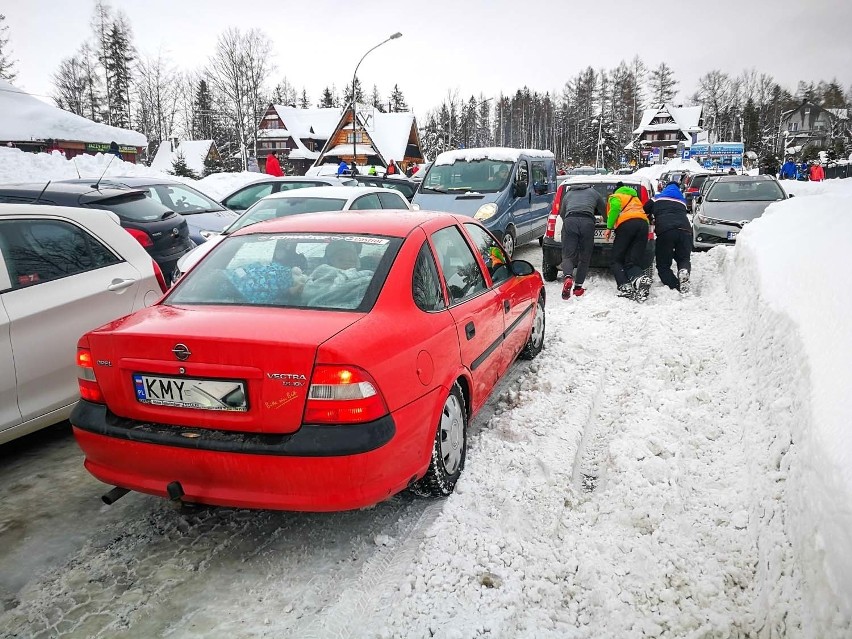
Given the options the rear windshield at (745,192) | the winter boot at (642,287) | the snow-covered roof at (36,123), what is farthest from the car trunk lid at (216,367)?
the snow-covered roof at (36,123)

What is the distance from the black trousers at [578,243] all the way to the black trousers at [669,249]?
1024mm

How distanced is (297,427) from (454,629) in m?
1.09

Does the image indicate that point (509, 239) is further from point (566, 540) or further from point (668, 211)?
point (566, 540)

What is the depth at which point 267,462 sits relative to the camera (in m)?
2.61

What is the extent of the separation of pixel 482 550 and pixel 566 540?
471 mm

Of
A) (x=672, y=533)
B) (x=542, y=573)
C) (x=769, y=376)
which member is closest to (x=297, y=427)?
(x=542, y=573)

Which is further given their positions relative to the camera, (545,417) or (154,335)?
(545,417)

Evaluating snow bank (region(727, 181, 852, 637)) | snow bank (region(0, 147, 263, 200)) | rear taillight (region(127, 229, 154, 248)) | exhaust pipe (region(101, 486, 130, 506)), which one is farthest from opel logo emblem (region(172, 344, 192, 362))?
snow bank (region(0, 147, 263, 200))

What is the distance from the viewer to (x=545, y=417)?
463 cm

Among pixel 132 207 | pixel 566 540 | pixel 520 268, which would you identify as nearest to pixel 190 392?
pixel 566 540

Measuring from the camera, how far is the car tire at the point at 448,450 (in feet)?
10.8

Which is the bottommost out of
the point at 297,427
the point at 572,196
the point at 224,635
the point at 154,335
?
the point at 224,635

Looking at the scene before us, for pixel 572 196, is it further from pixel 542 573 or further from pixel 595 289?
pixel 542 573

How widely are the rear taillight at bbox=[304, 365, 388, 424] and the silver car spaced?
11429mm
